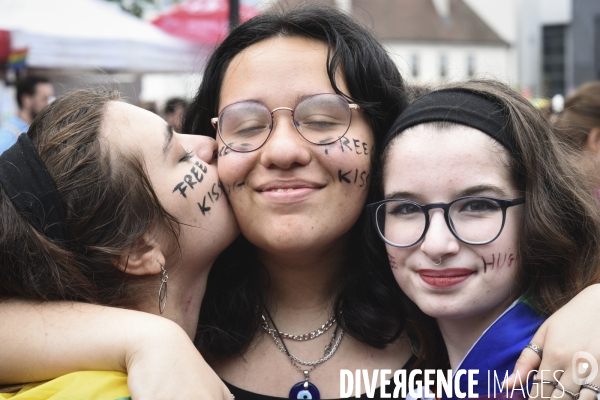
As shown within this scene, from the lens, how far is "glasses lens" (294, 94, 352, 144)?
2.39 metres

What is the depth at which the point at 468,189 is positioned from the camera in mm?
2061

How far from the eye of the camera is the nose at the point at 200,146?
2477 millimetres

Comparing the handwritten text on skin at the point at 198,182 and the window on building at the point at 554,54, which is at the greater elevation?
the handwritten text on skin at the point at 198,182

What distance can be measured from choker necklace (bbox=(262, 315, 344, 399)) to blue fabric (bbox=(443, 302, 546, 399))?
590 millimetres

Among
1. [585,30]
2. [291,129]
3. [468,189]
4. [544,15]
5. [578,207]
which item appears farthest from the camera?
[544,15]

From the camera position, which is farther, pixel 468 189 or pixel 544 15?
pixel 544 15

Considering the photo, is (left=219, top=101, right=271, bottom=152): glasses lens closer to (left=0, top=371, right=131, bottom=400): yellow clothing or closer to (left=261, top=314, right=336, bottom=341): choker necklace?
(left=261, top=314, right=336, bottom=341): choker necklace

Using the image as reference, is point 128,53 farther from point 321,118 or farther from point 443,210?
point 443,210

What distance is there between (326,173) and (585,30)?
28246mm

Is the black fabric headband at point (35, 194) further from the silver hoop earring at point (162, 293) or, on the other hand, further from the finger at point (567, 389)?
the finger at point (567, 389)

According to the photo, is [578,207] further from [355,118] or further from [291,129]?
[291,129]

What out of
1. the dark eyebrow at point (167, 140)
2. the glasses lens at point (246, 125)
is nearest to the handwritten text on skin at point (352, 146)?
the glasses lens at point (246, 125)

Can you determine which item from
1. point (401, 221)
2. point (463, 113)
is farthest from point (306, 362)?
point (463, 113)

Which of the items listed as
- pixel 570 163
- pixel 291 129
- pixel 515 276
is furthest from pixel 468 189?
pixel 291 129
